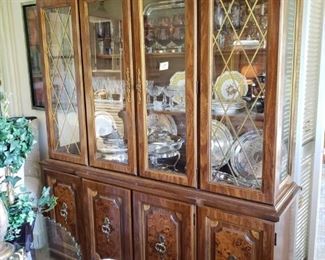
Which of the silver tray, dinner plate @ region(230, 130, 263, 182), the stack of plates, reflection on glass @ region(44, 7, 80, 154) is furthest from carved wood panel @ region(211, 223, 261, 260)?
reflection on glass @ region(44, 7, 80, 154)

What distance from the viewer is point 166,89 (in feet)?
6.08

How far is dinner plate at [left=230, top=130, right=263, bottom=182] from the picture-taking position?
5.10ft

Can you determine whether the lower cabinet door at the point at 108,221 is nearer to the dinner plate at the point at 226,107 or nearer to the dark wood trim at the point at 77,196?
the dark wood trim at the point at 77,196

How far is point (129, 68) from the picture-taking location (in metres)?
1.83

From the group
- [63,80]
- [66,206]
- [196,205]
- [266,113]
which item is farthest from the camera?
[66,206]

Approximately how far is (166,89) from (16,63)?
1.77 m

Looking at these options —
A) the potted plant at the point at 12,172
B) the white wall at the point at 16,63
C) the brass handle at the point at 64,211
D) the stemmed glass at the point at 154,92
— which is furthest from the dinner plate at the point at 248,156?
the white wall at the point at 16,63

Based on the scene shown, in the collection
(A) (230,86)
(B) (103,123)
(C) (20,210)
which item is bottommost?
(C) (20,210)

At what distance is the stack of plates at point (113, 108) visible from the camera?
2.00m

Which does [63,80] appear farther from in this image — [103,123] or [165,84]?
[165,84]

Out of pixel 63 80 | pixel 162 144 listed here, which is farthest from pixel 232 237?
pixel 63 80

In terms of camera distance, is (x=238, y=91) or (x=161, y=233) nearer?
(x=238, y=91)

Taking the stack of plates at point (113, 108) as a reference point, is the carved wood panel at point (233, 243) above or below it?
below

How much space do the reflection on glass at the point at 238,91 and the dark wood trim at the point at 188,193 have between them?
91 millimetres
